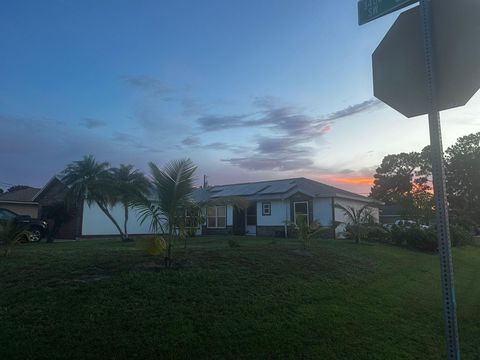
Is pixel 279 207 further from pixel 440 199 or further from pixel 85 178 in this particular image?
pixel 440 199

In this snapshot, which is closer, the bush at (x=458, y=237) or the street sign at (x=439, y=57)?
the street sign at (x=439, y=57)

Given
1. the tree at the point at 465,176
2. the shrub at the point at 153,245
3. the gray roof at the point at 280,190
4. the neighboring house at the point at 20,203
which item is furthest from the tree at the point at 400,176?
the shrub at the point at 153,245

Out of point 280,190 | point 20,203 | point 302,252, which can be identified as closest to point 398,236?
point 280,190

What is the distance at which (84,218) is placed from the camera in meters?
25.2

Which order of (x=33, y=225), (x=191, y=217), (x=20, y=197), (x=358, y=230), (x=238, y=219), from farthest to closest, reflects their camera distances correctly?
(x=20, y=197) < (x=238, y=219) < (x=33, y=225) < (x=358, y=230) < (x=191, y=217)

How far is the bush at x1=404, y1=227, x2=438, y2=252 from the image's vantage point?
19.1m

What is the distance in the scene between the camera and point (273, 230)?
2534 centimetres

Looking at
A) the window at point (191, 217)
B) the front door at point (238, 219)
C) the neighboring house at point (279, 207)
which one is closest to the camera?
the window at point (191, 217)

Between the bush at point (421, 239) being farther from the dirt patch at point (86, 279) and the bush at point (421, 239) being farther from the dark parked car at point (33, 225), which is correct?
the dark parked car at point (33, 225)

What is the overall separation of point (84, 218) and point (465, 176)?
139 ft

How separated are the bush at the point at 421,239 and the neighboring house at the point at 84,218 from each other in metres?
16.8

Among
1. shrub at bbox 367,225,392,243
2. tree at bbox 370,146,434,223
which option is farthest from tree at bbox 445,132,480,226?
shrub at bbox 367,225,392,243

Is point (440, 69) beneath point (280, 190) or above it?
beneath

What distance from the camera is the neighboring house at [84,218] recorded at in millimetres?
25019
